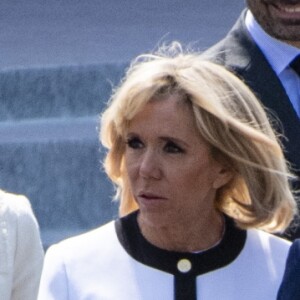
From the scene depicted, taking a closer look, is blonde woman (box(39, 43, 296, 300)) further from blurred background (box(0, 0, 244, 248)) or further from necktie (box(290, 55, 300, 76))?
blurred background (box(0, 0, 244, 248))

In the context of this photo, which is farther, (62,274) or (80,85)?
(80,85)

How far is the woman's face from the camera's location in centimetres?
254

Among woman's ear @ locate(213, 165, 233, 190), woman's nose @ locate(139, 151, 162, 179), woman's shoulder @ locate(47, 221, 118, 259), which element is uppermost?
woman's nose @ locate(139, 151, 162, 179)

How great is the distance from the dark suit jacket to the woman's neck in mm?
487

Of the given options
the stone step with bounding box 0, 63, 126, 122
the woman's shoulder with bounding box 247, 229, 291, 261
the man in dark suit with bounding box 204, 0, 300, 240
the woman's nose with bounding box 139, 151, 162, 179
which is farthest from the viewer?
the stone step with bounding box 0, 63, 126, 122

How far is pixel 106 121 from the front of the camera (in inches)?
106

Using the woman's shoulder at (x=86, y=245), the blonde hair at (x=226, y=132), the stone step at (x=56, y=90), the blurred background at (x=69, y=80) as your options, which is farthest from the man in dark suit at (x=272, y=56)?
the stone step at (x=56, y=90)

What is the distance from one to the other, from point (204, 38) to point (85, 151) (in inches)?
44.7

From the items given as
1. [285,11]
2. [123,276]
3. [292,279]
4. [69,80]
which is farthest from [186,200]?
[69,80]

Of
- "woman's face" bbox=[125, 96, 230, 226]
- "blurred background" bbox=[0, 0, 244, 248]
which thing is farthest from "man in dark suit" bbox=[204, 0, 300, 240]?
"blurred background" bbox=[0, 0, 244, 248]

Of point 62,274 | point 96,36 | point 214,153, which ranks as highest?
point 214,153

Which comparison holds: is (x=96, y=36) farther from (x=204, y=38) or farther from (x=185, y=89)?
Result: (x=185, y=89)

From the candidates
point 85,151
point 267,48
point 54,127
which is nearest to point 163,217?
point 267,48

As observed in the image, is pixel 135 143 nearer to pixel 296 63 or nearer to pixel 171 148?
pixel 171 148
